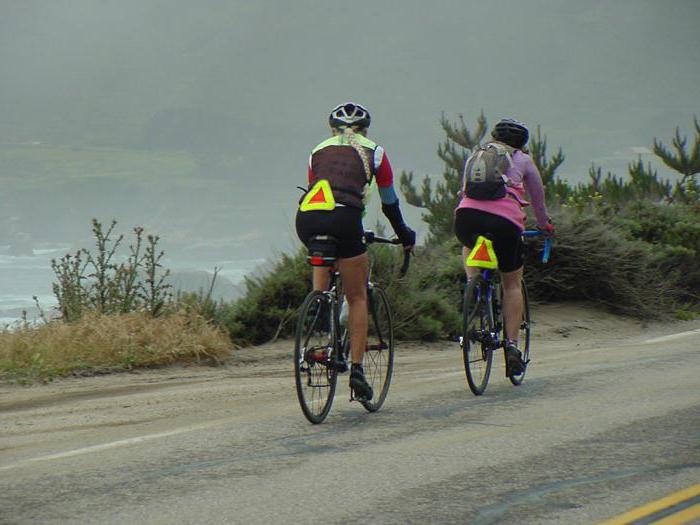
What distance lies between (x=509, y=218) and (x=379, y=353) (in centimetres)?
149

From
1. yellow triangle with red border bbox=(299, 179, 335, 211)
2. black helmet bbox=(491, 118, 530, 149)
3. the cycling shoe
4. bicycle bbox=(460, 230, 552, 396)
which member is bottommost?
the cycling shoe

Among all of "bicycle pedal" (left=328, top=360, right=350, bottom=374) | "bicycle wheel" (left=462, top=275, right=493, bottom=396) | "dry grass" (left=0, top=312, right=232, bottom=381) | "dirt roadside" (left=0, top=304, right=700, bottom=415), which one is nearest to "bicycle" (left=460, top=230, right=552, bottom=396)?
"bicycle wheel" (left=462, top=275, right=493, bottom=396)

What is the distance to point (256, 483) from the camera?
616 centimetres

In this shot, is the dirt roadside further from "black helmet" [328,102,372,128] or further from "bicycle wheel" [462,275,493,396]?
"black helmet" [328,102,372,128]

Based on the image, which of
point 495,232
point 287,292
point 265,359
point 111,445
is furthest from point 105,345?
point 111,445

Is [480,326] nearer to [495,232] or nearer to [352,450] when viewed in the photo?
[495,232]

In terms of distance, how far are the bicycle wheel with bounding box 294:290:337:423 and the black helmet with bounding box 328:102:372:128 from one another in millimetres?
1142

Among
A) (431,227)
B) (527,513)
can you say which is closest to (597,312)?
(527,513)

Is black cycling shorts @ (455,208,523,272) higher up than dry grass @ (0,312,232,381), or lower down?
higher up

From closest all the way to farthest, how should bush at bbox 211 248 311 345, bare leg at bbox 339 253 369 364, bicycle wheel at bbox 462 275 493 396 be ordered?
1. bare leg at bbox 339 253 369 364
2. bicycle wheel at bbox 462 275 493 396
3. bush at bbox 211 248 311 345

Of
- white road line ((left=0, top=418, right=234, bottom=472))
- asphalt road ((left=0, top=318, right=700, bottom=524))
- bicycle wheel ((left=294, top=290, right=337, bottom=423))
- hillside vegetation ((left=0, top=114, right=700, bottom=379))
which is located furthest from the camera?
hillside vegetation ((left=0, top=114, right=700, bottom=379))

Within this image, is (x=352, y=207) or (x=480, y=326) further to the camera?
(x=480, y=326)

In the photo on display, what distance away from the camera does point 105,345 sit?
11.4 metres

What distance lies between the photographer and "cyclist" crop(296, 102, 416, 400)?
7848mm
